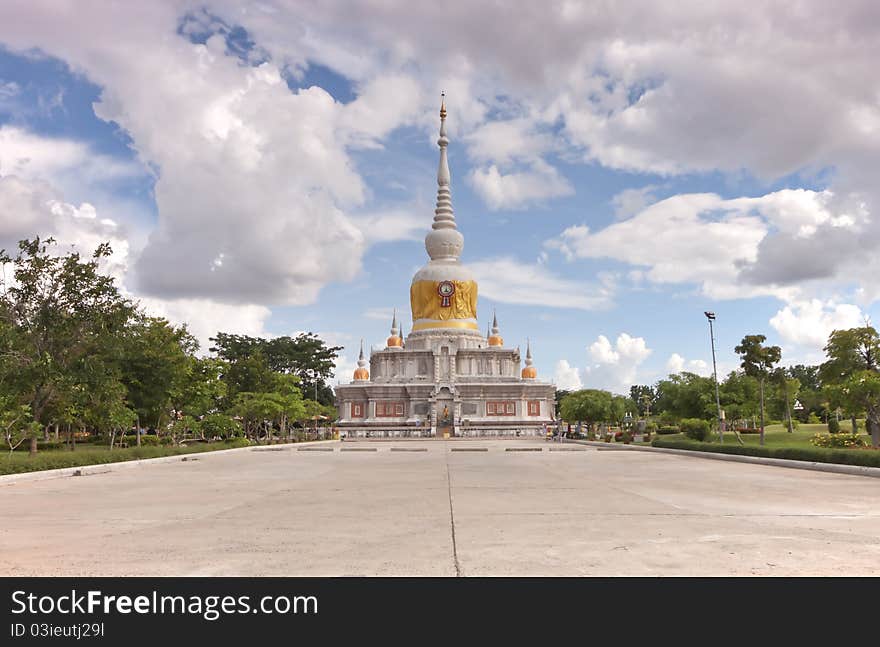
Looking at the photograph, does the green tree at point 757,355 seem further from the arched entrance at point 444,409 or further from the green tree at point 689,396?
the arched entrance at point 444,409

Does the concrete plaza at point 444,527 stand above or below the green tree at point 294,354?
below

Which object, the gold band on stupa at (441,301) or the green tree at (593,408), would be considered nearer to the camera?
the green tree at (593,408)

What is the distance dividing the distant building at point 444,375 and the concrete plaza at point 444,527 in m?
64.1

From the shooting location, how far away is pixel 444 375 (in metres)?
89.4

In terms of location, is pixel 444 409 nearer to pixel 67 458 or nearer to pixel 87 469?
pixel 87 469

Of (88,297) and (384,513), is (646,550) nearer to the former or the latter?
(384,513)

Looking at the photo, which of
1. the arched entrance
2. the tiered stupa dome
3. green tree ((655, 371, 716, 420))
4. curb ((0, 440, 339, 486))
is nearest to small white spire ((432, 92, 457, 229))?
the tiered stupa dome

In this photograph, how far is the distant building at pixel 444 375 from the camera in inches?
3378

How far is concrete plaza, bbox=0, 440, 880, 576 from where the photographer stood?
8.80 meters

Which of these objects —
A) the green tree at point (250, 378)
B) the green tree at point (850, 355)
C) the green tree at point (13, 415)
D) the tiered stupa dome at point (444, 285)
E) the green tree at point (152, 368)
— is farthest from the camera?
the tiered stupa dome at point (444, 285)

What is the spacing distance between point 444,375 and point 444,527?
77723mm

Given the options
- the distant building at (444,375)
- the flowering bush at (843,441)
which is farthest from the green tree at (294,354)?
the flowering bush at (843,441)

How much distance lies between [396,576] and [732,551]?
15.6ft
